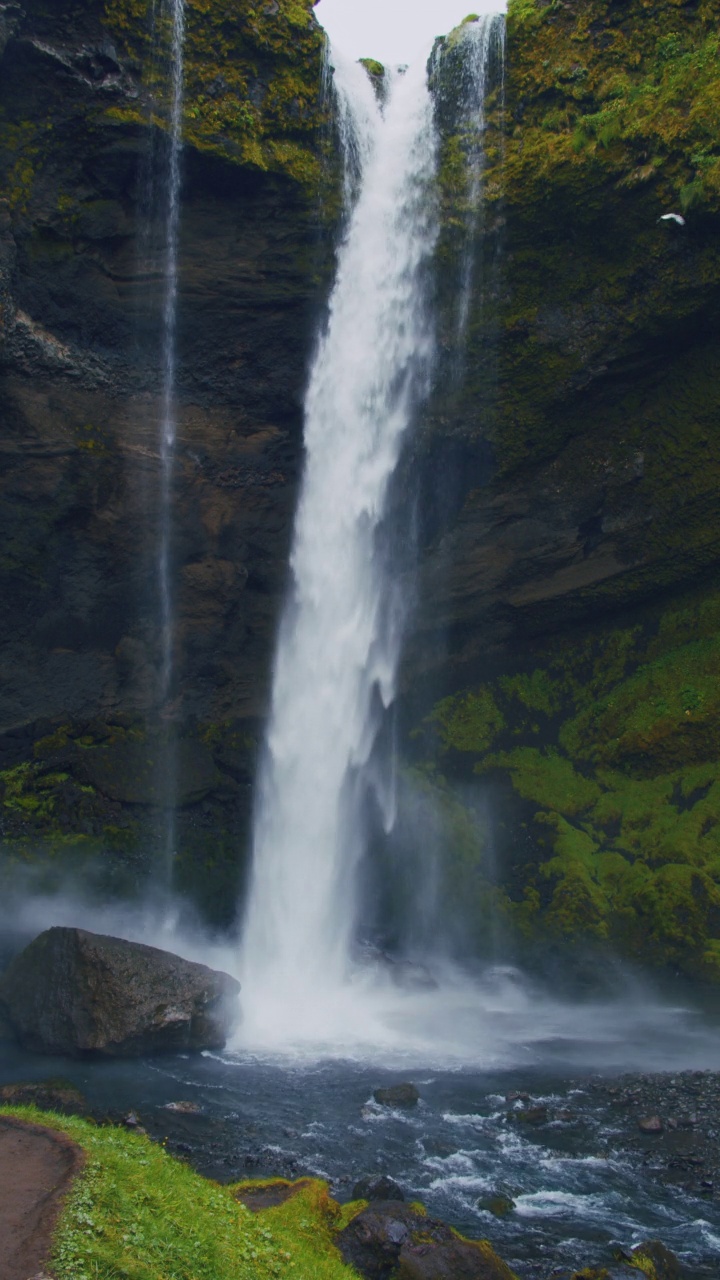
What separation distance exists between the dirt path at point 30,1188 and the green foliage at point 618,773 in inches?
584

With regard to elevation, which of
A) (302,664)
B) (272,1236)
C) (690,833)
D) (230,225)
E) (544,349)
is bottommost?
(272,1236)

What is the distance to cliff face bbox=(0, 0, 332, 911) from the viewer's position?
2070 cm

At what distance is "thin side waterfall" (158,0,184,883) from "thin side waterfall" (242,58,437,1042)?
2.26 m

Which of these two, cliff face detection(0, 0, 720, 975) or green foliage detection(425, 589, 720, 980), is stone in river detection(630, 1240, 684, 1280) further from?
cliff face detection(0, 0, 720, 975)

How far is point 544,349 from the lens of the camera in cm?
2262

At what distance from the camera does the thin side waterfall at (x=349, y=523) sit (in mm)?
22391

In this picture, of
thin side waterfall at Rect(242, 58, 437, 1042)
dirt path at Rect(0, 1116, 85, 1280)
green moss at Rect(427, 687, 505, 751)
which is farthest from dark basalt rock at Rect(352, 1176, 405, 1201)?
green moss at Rect(427, 687, 505, 751)

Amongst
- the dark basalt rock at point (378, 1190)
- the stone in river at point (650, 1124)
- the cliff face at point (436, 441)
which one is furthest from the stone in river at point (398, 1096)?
the cliff face at point (436, 441)

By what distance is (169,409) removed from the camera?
74.0ft

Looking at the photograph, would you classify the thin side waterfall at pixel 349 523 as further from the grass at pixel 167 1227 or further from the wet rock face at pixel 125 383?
the grass at pixel 167 1227

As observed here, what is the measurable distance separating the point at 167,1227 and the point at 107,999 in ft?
28.8

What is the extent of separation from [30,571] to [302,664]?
629cm

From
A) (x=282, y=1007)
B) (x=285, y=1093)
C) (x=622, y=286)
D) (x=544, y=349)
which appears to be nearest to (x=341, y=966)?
(x=282, y=1007)

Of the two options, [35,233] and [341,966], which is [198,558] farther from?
[341,966]
